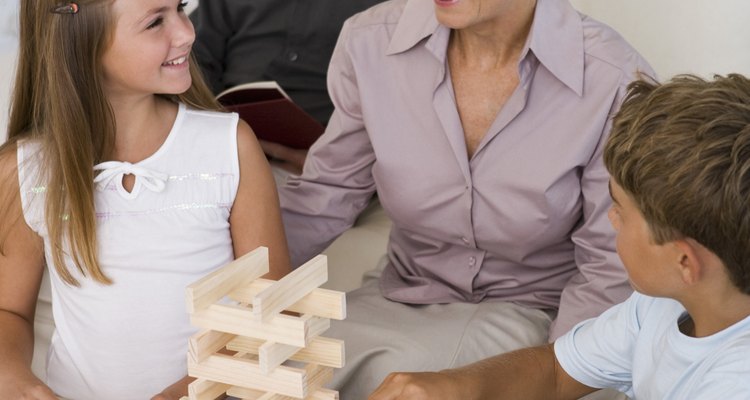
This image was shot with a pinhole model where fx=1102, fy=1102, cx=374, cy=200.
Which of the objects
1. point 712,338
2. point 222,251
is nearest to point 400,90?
point 222,251

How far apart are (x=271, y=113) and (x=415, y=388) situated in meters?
1.11

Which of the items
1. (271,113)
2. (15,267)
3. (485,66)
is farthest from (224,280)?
(271,113)

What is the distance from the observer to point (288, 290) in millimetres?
1210

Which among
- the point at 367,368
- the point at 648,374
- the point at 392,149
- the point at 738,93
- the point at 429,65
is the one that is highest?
the point at 738,93

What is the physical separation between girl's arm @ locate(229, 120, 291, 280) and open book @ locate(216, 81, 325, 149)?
Result: 48 cm

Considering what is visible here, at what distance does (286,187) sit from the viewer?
80.3 inches

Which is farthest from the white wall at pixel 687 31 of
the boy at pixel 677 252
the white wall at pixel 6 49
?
the white wall at pixel 6 49

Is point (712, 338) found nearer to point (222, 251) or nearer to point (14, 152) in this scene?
point (222, 251)

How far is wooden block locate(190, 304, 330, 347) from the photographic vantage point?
1186 millimetres

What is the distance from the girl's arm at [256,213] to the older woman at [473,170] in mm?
196

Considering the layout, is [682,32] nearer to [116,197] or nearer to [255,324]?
[116,197]

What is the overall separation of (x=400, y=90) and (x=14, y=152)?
2.09 feet

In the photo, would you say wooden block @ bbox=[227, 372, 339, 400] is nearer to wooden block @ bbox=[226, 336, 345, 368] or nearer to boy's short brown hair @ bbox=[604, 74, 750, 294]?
wooden block @ bbox=[226, 336, 345, 368]

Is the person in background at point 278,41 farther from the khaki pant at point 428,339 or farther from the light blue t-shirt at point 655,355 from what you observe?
the light blue t-shirt at point 655,355
